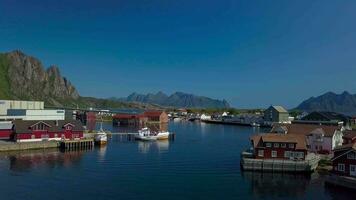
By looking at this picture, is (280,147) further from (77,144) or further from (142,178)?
(77,144)

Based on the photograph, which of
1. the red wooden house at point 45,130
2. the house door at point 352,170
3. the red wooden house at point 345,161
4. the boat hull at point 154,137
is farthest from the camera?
the boat hull at point 154,137

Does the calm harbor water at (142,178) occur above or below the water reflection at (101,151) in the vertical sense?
below

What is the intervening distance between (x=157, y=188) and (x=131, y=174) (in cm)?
777

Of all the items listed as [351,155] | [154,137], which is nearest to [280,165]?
[351,155]

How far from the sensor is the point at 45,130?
74562 millimetres

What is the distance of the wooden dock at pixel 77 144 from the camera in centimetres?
7294

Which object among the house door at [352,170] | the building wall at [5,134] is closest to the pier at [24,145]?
the building wall at [5,134]

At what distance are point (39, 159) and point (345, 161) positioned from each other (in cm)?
4017

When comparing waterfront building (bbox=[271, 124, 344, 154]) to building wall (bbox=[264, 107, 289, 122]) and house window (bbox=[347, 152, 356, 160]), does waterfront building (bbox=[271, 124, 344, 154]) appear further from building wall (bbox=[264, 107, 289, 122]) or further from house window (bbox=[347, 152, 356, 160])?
building wall (bbox=[264, 107, 289, 122])

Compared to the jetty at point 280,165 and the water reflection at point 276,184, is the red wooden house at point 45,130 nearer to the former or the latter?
the jetty at point 280,165

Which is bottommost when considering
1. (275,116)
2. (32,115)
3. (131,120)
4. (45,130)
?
(45,130)

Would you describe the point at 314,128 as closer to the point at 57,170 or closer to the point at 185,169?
the point at 185,169

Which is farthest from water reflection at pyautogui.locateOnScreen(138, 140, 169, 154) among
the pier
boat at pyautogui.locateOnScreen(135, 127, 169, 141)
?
the pier

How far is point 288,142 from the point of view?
5372cm
